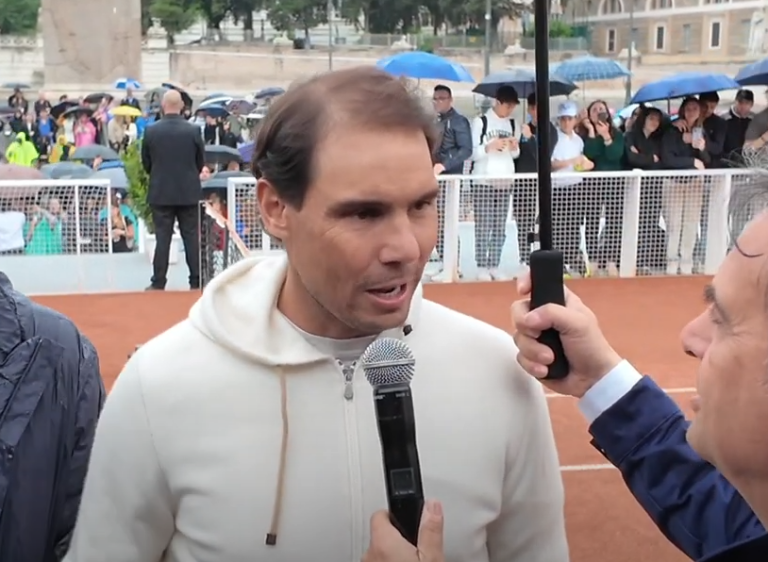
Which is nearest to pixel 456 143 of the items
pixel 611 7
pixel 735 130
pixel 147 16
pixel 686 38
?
pixel 735 130

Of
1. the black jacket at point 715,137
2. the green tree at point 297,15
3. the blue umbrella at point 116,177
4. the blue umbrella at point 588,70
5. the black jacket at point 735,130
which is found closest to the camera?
the black jacket at point 715,137

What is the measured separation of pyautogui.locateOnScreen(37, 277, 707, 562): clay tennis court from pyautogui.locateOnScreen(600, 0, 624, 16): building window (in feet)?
167

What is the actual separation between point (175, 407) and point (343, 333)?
0.31 metres

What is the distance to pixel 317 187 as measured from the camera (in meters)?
1.72

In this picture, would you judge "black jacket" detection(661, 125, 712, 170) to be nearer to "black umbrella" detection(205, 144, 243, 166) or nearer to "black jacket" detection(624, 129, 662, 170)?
"black jacket" detection(624, 129, 662, 170)

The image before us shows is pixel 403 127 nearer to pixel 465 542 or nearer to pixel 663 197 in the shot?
pixel 465 542

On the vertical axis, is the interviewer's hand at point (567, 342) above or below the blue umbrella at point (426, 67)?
below

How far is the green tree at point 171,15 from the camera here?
46.8m

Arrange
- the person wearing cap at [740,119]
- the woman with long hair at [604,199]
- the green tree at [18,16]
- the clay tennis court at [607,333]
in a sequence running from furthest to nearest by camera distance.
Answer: the green tree at [18,16], the person wearing cap at [740,119], the woman with long hair at [604,199], the clay tennis court at [607,333]

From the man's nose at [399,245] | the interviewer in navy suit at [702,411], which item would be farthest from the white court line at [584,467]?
the man's nose at [399,245]

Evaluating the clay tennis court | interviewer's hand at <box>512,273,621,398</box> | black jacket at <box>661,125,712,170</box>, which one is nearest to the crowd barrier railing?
the clay tennis court

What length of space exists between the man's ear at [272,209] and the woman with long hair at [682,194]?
8.22 meters

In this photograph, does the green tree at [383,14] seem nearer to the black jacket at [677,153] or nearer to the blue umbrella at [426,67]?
the blue umbrella at [426,67]

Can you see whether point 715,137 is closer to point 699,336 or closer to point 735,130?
point 735,130
